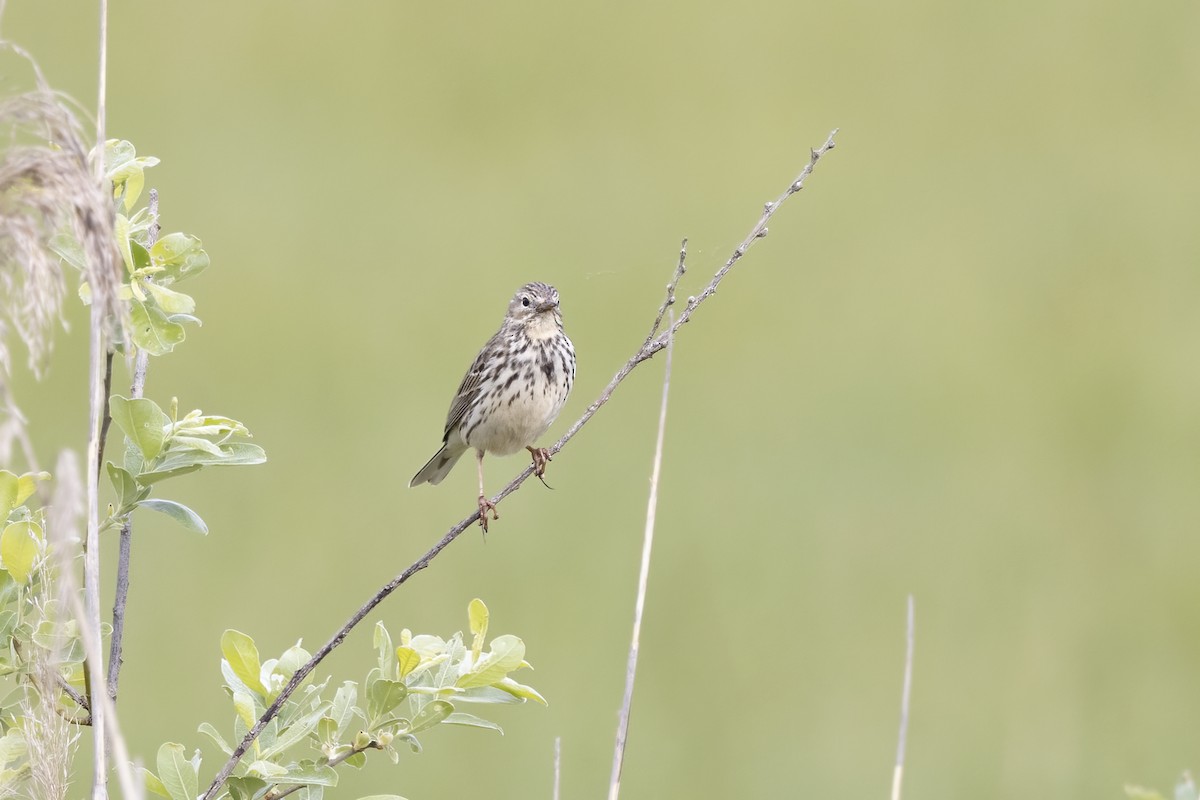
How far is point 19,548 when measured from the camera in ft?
8.71

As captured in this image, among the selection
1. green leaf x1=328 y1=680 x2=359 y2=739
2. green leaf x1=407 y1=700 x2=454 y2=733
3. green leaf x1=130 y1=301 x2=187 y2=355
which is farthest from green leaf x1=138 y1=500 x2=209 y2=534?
green leaf x1=407 y1=700 x2=454 y2=733

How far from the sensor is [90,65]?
48.9 ft

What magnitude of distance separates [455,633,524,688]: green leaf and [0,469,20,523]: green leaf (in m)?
0.82

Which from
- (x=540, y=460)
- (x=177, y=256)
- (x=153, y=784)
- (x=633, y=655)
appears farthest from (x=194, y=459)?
(x=540, y=460)

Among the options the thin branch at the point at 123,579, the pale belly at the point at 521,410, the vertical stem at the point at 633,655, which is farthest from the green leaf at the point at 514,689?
the pale belly at the point at 521,410

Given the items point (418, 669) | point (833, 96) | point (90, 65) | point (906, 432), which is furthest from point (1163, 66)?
point (418, 669)

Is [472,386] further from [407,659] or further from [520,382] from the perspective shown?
[407,659]

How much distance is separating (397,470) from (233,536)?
1.29 meters

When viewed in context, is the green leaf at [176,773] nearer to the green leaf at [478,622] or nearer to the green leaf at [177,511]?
the green leaf at [177,511]

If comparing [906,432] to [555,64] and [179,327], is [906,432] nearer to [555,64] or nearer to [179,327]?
[555,64]

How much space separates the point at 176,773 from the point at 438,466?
3.79 m

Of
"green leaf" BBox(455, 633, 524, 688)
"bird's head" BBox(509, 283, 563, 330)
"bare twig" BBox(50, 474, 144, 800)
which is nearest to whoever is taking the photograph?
"bare twig" BBox(50, 474, 144, 800)

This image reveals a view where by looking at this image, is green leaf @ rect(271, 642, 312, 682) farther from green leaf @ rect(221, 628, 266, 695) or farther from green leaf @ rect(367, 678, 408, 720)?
green leaf @ rect(367, 678, 408, 720)

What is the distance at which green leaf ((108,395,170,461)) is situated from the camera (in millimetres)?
2730
